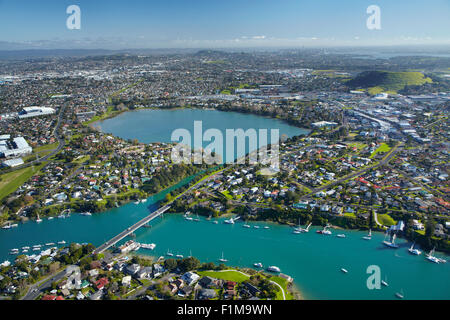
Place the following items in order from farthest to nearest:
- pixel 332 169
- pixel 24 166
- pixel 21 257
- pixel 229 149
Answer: pixel 229 149
pixel 24 166
pixel 332 169
pixel 21 257

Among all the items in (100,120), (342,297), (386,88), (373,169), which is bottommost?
(342,297)

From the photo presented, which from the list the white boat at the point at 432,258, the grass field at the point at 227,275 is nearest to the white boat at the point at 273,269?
the grass field at the point at 227,275

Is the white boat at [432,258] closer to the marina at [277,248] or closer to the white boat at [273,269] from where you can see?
the marina at [277,248]

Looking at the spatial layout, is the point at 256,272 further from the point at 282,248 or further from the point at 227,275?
the point at 282,248

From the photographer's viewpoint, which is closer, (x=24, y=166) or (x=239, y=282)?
(x=239, y=282)

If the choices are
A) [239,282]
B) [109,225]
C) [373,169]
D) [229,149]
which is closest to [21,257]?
[109,225]

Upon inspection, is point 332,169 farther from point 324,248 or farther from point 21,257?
point 21,257
